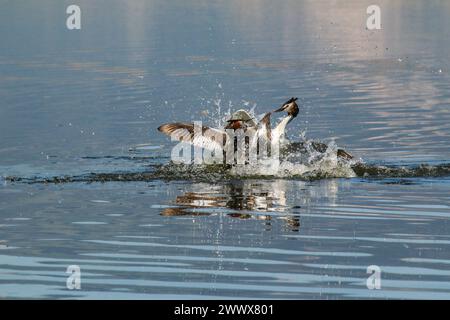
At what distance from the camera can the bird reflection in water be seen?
13.7 m

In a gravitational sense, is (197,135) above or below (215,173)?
above

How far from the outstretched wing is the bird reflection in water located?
1.12 metres

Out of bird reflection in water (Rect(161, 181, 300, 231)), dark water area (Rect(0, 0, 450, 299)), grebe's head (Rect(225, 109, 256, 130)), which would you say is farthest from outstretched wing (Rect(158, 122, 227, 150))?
bird reflection in water (Rect(161, 181, 300, 231))

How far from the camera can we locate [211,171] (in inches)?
643

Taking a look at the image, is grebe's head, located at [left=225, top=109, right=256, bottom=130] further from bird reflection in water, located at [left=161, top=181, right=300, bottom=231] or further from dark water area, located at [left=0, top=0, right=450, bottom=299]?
bird reflection in water, located at [left=161, top=181, right=300, bottom=231]

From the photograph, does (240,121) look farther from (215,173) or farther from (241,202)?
(241,202)

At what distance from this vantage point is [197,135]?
16.8 meters

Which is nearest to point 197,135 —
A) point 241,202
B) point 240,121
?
point 240,121

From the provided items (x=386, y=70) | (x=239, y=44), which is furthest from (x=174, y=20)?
(x=386, y=70)

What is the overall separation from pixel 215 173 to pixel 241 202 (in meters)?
1.78

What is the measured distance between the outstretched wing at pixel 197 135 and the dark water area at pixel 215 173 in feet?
1.62

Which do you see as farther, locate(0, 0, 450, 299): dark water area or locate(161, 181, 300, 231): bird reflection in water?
locate(161, 181, 300, 231): bird reflection in water

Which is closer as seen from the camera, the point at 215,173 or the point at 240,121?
the point at 215,173
